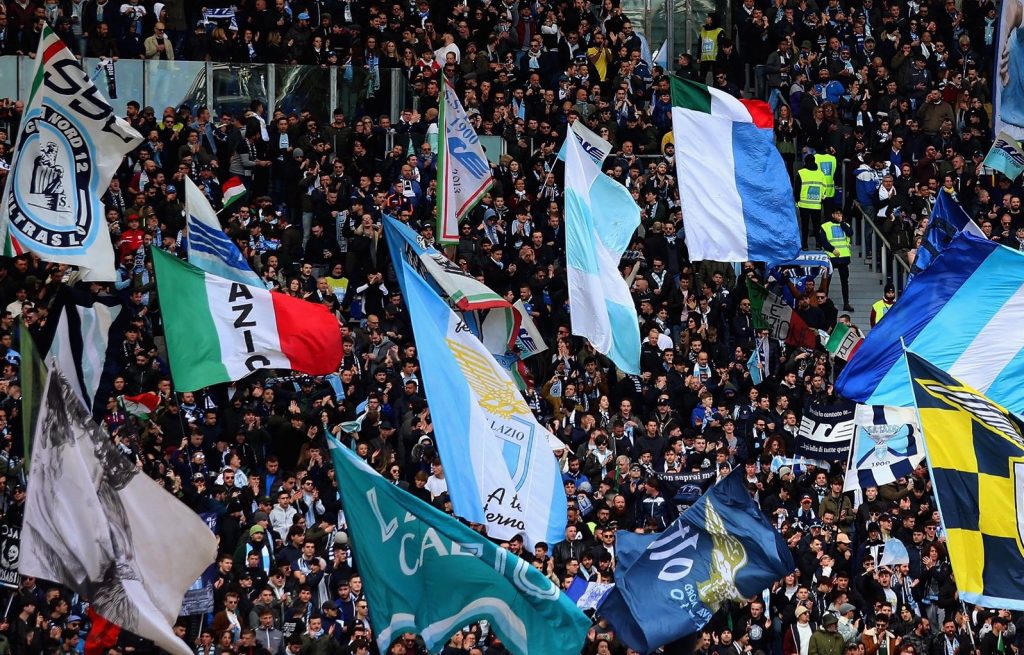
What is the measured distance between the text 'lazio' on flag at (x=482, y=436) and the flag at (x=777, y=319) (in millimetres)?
8475

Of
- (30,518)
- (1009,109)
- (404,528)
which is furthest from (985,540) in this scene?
(1009,109)

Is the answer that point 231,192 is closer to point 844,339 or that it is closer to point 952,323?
point 844,339

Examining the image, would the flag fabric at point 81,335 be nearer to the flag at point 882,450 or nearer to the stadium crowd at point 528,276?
the stadium crowd at point 528,276

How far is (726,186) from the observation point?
26.5 m

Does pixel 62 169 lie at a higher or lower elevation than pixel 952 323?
higher

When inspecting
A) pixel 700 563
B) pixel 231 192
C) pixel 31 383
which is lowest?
pixel 700 563

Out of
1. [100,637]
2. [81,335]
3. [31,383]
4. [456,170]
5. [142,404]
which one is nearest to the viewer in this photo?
[31,383]

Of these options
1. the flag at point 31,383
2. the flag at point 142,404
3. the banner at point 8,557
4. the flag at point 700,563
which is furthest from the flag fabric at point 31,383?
the flag at point 142,404

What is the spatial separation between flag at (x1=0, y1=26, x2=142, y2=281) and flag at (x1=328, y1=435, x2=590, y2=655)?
602 cm

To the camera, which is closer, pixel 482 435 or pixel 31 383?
pixel 31 383

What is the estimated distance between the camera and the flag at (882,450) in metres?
24.0

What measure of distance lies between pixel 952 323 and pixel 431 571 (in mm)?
5837

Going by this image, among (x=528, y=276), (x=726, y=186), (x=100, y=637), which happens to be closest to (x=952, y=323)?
(x=726, y=186)

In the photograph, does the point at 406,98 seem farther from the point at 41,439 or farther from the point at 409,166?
the point at 41,439
